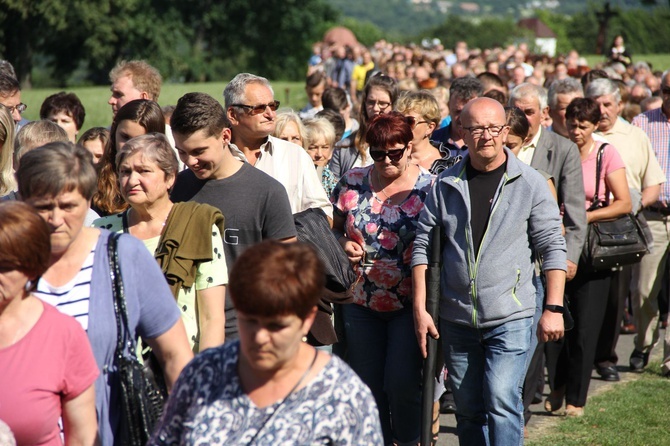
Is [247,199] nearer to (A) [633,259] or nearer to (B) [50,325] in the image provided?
(B) [50,325]

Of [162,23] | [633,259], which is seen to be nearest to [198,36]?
[162,23]

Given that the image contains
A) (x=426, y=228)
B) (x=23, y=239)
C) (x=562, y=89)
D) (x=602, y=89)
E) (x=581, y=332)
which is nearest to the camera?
(x=23, y=239)

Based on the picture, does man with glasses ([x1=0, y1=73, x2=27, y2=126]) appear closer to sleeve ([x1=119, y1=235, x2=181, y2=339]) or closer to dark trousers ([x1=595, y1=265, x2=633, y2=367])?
sleeve ([x1=119, y1=235, x2=181, y2=339])

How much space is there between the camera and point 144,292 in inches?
133

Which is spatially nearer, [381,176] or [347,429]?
[347,429]

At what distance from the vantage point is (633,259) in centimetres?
744

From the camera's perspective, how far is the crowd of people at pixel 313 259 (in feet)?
9.46

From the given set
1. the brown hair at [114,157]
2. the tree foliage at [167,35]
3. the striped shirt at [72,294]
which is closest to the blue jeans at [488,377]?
the brown hair at [114,157]

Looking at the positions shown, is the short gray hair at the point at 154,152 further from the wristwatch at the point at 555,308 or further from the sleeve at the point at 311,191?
the wristwatch at the point at 555,308

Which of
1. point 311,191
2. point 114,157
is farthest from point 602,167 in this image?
point 114,157

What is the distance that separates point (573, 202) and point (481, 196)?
1.55m

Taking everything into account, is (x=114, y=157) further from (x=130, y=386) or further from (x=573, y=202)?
(x=573, y=202)

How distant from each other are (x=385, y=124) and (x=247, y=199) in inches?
52.9

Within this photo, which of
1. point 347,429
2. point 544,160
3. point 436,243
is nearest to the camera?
point 347,429
